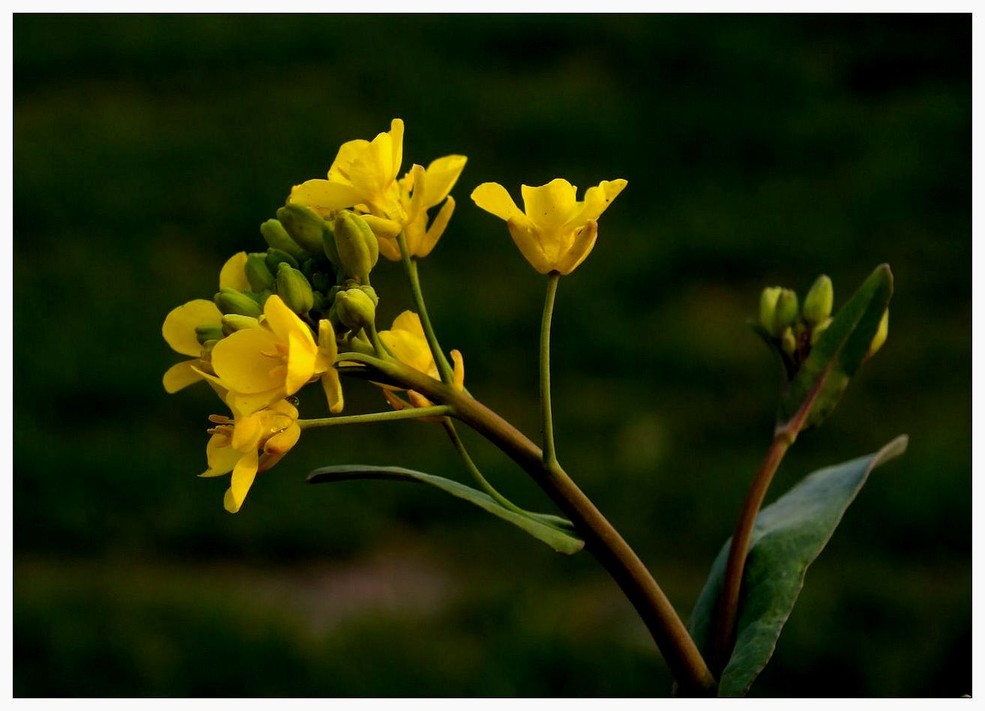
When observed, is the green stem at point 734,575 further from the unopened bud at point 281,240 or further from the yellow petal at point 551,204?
the unopened bud at point 281,240

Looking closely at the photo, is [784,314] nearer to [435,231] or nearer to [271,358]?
[435,231]

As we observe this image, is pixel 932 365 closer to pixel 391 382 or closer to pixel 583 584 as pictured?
pixel 583 584

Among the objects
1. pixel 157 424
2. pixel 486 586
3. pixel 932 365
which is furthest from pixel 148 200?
pixel 932 365

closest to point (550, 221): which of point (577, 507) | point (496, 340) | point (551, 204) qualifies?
point (551, 204)

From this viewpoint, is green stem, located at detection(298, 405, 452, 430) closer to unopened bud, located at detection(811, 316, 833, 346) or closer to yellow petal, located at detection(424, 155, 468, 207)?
yellow petal, located at detection(424, 155, 468, 207)

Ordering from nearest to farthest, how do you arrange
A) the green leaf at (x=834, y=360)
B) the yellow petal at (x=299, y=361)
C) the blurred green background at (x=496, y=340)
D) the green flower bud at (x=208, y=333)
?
the yellow petal at (x=299, y=361) < the green flower bud at (x=208, y=333) < the green leaf at (x=834, y=360) < the blurred green background at (x=496, y=340)

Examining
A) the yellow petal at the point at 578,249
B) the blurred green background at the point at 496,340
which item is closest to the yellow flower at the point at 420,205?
the yellow petal at the point at 578,249
